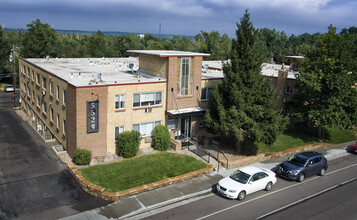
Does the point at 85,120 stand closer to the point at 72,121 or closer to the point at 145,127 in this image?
the point at 72,121

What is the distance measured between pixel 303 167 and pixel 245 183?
20.0ft

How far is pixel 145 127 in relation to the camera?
95.9 feet

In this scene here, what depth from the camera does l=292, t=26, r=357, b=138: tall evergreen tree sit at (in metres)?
30.7

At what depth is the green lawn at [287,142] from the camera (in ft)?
103

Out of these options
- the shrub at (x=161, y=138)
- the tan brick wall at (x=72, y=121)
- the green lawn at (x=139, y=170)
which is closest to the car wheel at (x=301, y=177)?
the green lawn at (x=139, y=170)

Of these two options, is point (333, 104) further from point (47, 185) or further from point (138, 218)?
point (47, 185)

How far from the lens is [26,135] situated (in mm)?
32219

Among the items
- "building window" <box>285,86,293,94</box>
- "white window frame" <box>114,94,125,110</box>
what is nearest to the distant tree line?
"building window" <box>285,86,293,94</box>

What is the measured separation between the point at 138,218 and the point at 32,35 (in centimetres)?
6126

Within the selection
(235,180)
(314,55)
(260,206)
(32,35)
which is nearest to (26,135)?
(235,180)

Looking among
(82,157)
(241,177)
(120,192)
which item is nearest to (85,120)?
(82,157)

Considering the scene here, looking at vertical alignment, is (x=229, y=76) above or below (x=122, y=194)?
above

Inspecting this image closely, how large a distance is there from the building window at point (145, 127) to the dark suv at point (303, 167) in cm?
1189

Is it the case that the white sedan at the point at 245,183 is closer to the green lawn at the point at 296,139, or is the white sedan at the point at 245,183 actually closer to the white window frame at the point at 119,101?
the green lawn at the point at 296,139
